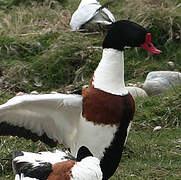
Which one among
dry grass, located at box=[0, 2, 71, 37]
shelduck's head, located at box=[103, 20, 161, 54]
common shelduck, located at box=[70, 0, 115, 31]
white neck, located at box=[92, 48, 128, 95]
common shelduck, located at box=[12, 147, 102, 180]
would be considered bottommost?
dry grass, located at box=[0, 2, 71, 37]

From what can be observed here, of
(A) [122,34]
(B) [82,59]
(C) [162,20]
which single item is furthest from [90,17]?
(A) [122,34]

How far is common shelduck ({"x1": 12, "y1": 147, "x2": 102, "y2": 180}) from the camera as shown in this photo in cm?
466

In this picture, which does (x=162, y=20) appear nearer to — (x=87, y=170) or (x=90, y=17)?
(x=90, y=17)

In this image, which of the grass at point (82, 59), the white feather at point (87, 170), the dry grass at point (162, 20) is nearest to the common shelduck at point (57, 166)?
the white feather at point (87, 170)

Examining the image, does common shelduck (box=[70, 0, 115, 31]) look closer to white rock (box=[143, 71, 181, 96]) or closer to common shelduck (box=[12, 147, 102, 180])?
white rock (box=[143, 71, 181, 96])

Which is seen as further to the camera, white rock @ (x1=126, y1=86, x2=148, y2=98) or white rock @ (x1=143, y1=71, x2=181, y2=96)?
white rock @ (x1=143, y1=71, x2=181, y2=96)

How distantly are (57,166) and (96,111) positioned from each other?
721 mm


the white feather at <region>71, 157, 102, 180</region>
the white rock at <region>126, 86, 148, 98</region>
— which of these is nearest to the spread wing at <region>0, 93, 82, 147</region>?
the white feather at <region>71, 157, 102, 180</region>

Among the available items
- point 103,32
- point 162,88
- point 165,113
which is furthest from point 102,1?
point 165,113

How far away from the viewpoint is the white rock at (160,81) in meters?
8.05

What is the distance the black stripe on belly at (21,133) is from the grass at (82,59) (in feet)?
1.63

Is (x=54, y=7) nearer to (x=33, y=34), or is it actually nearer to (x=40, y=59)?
(x=33, y=34)

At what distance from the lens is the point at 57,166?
491 centimetres

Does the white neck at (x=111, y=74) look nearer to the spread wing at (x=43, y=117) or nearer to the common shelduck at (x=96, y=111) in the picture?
the common shelduck at (x=96, y=111)
